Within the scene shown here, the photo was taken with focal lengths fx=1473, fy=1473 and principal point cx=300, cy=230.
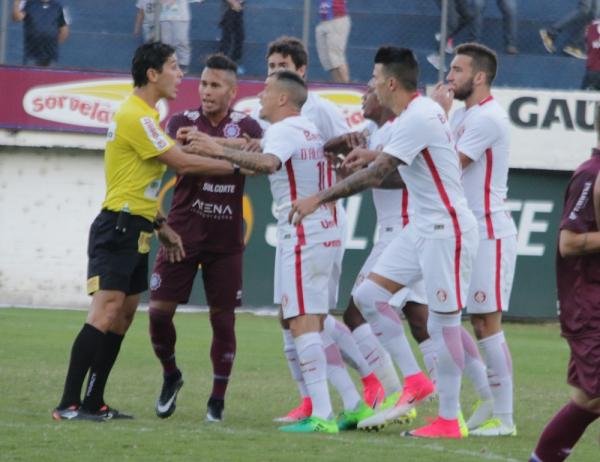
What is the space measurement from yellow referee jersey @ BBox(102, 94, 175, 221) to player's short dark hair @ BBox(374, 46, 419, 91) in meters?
1.43

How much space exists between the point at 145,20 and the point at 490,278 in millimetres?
10794

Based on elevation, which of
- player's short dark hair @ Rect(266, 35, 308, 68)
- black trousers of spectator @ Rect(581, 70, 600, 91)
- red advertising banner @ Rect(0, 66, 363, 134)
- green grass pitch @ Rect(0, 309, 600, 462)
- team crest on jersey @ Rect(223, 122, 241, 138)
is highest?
black trousers of spectator @ Rect(581, 70, 600, 91)

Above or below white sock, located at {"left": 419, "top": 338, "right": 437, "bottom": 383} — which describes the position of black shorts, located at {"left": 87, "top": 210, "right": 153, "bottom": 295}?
above

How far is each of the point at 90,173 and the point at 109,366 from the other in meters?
10.2

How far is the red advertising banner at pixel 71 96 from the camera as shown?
61.3 ft

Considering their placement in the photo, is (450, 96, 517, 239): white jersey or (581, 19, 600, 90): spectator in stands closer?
(450, 96, 517, 239): white jersey

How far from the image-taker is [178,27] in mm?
19016

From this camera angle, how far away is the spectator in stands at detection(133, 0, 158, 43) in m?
19.1

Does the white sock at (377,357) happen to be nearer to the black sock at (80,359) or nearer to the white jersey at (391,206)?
the white jersey at (391,206)

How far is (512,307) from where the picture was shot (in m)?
19.1

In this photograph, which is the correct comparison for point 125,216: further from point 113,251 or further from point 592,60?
point 592,60

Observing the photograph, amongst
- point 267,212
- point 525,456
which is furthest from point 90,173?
point 525,456

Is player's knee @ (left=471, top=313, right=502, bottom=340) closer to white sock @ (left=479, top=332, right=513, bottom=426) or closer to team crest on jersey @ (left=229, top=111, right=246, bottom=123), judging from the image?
white sock @ (left=479, top=332, right=513, bottom=426)

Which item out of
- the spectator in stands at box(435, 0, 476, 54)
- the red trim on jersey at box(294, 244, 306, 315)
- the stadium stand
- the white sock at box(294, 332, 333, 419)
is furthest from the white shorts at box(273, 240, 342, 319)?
the spectator in stands at box(435, 0, 476, 54)
